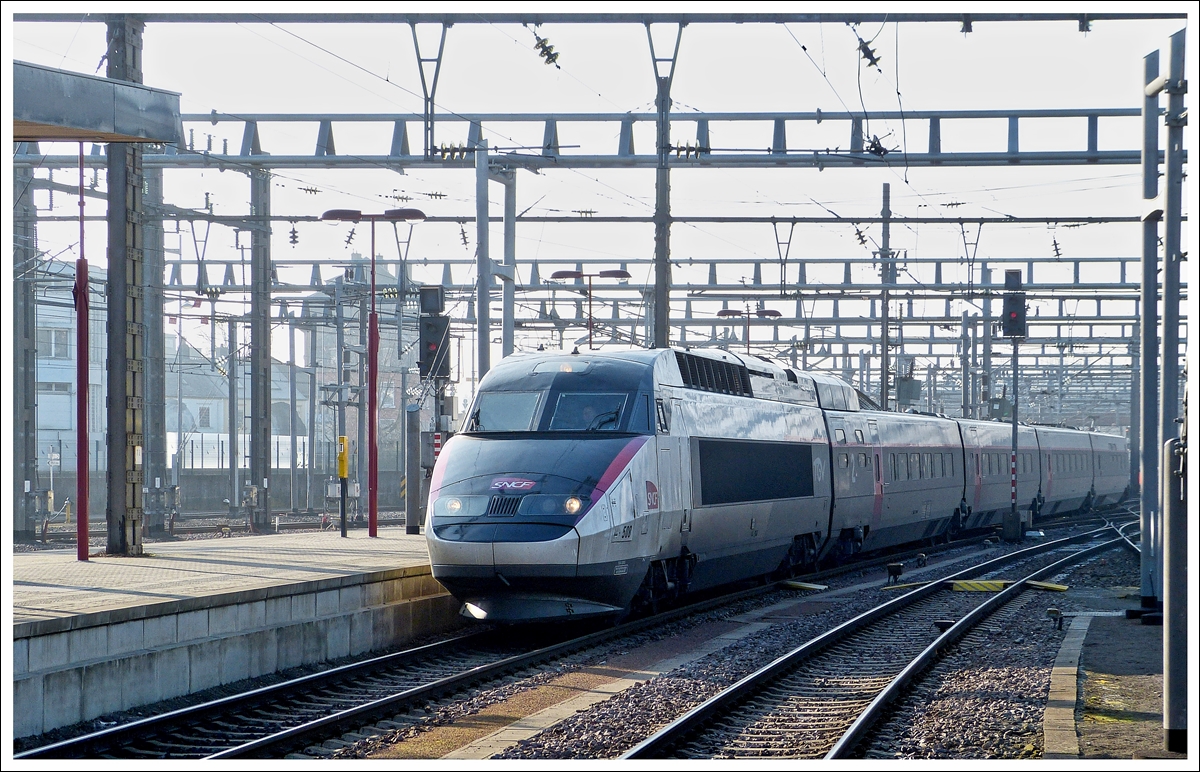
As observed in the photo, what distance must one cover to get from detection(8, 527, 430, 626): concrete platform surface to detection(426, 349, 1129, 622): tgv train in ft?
5.53

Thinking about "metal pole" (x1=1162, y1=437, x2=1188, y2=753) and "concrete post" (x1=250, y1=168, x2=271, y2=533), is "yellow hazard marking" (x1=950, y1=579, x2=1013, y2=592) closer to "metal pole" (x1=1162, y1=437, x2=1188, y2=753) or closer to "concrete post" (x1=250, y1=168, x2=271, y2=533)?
"metal pole" (x1=1162, y1=437, x2=1188, y2=753)

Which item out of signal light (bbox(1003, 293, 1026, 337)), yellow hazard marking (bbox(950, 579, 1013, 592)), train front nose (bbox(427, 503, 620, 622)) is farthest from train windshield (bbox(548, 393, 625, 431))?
signal light (bbox(1003, 293, 1026, 337))

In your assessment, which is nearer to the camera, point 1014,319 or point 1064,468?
point 1014,319

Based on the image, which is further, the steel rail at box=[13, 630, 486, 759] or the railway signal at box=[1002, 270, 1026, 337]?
Answer: the railway signal at box=[1002, 270, 1026, 337]

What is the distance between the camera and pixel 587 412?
14.6m

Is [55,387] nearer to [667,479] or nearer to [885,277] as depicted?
[885,277]

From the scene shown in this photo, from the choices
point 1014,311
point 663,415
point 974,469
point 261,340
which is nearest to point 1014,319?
point 1014,311

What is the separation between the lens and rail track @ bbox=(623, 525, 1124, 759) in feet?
29.3

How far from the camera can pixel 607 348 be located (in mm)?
16172

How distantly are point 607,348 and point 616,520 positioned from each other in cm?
323

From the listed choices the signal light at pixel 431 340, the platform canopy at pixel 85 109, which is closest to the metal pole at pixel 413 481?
the signal light at pixel 431 340

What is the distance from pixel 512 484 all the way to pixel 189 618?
138 inches

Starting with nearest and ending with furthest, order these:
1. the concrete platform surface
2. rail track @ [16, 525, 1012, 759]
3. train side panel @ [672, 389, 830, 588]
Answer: rail track @ [16, 525, 1012, 759], the concrete platform surface, train side panel @ [672, 389, 830, 588]

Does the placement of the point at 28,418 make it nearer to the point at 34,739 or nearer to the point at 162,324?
the point at 162,324
